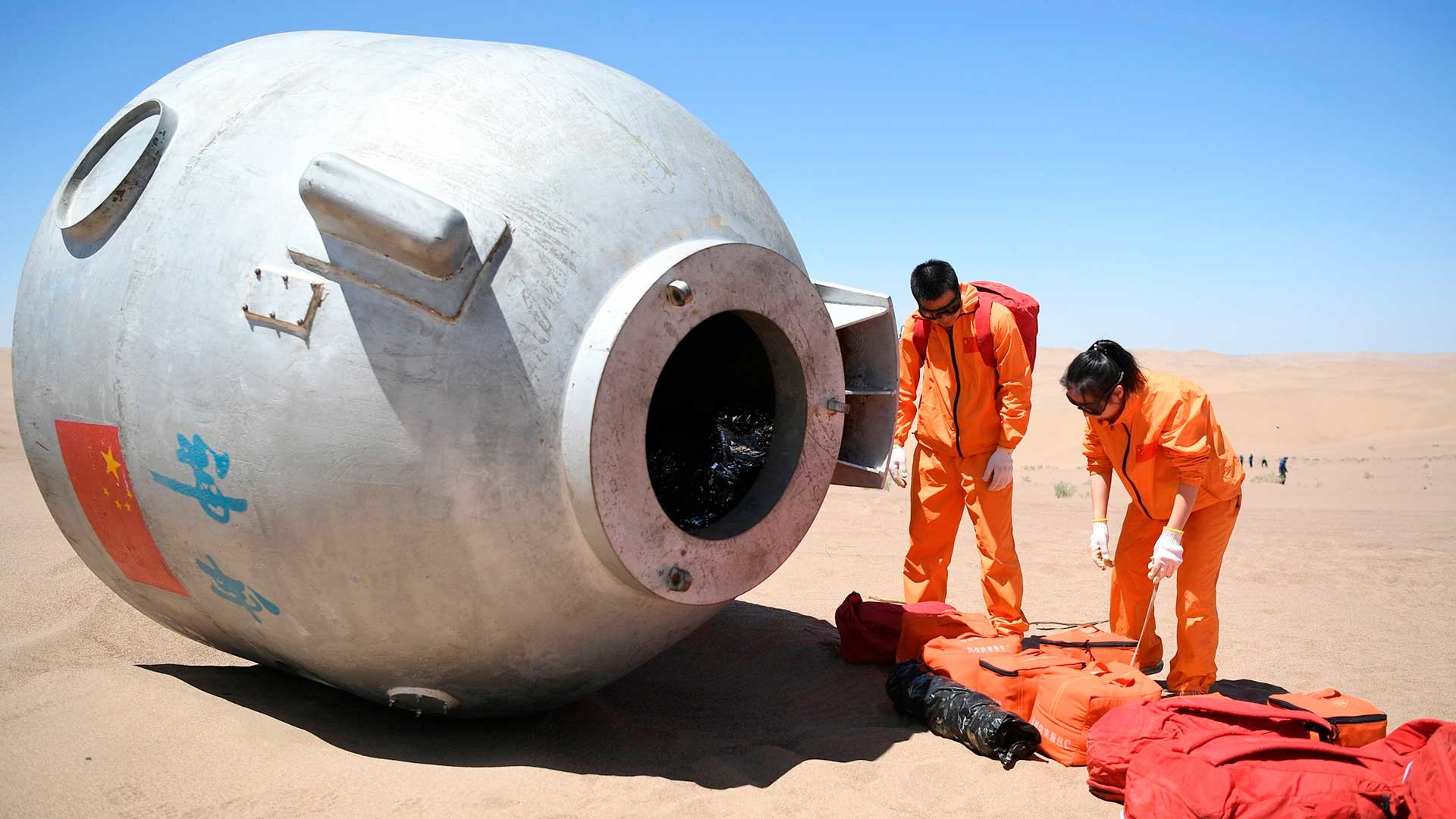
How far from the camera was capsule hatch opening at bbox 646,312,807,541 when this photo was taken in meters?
3.62

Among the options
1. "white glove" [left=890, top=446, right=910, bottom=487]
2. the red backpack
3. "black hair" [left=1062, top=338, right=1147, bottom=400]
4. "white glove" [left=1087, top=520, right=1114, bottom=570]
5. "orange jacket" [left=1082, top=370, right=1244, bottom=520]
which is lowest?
"white glove" [left=1087, top=520, right=1114, bottom=570]

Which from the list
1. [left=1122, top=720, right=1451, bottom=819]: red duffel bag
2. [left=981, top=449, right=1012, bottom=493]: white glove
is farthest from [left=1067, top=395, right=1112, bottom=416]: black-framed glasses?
[left=1122, top=720, right=1451, bottom=819]: red duffel bag

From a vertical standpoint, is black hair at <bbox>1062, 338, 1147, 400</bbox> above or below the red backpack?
below

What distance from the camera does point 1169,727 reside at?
329 centimetres

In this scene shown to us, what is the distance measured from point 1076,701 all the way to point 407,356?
2.68 metres

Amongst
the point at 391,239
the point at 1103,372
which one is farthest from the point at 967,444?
the point at 391,239

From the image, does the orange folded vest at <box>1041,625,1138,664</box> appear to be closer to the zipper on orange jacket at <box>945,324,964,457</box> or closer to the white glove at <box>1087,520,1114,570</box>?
the white glove at <box>1087,520,1114,570</box>

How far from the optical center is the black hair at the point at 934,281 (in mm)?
4707

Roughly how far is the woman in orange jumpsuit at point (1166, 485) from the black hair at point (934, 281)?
70cm

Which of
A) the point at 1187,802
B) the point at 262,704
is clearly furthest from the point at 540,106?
the point at 1187,802

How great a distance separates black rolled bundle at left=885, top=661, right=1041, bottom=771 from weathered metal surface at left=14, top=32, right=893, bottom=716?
3.22 ft

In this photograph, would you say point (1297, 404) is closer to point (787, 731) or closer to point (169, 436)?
point (787, 731)

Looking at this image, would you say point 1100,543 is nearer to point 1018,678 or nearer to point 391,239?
point 1018,678

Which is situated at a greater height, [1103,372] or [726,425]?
[1103,372]
